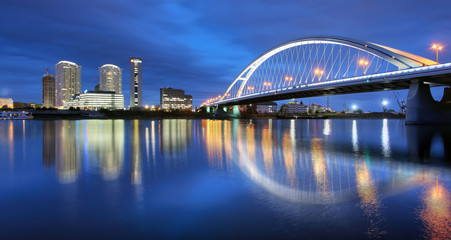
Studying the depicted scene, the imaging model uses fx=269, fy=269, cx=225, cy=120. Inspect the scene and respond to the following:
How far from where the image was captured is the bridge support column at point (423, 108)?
38.7m

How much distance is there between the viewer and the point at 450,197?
666 cm

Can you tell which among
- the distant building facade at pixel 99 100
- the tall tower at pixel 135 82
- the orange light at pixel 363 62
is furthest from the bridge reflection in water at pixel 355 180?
the tall tower at pixel 135 82

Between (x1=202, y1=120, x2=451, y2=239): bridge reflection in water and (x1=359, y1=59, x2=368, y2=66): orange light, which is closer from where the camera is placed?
(x1=202, y1=120, x2=451, y2=239): bridge reflection in water

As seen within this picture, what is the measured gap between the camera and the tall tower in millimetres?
189000

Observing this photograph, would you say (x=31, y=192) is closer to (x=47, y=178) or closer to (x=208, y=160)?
(x=47, y=178)

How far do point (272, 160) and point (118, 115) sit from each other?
104m

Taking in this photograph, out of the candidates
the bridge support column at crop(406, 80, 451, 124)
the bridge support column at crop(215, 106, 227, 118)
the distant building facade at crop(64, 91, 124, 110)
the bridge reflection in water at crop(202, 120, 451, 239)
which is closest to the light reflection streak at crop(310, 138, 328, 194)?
the bridge reflection in water at crop(202, 120, 451, 239)

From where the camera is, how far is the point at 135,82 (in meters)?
192

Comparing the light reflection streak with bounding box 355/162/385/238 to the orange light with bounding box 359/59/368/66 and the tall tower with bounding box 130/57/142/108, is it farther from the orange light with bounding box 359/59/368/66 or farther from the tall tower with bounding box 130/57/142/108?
the tall tower with bounding box 130/57/142/108

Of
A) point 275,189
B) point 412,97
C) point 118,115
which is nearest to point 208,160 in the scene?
point 275,189

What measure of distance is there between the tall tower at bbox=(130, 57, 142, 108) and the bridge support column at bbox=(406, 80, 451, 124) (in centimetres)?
17221

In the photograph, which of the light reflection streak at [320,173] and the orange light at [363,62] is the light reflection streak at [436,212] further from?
the orange light at [363,62]

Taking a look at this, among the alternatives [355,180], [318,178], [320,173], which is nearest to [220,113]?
[320,173]

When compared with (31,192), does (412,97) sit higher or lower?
higher
